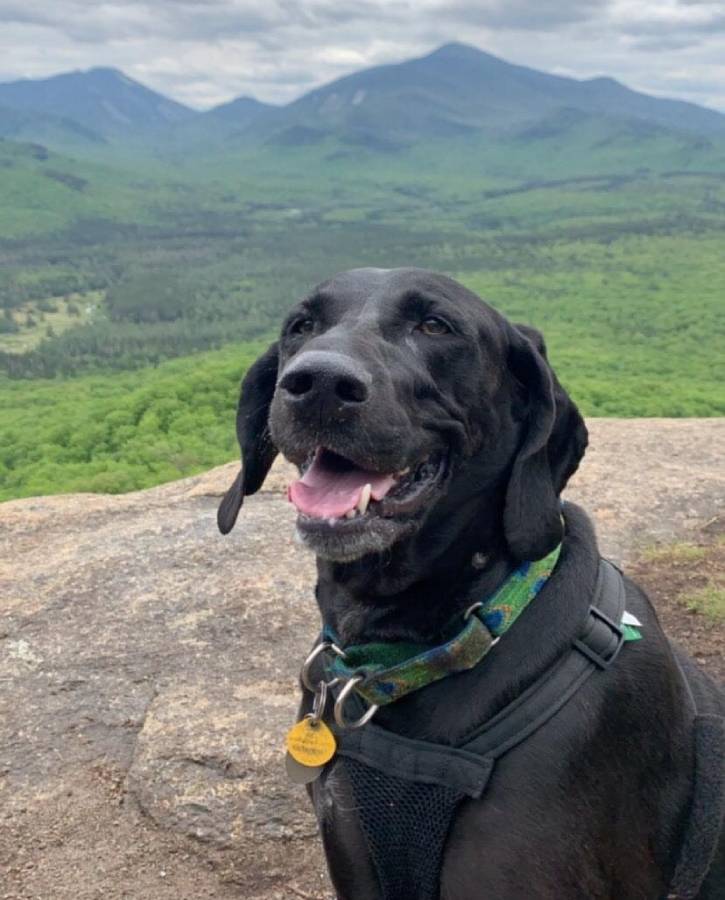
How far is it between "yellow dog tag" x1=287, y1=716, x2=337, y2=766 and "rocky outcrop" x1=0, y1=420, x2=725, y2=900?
1301 mm

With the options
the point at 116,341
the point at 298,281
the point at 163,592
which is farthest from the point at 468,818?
the point at 298,281

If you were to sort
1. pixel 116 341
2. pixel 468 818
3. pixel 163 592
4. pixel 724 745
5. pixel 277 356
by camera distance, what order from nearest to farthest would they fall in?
pixel 468 818 < pixel 724 745 < pixel 277 356 < pixel 163 592 < pixel 116 341

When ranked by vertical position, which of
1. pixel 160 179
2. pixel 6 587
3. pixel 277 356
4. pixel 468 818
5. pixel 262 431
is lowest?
pixel 160 179

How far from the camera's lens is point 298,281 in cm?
9106

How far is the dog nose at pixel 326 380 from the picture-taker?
2.39 metres

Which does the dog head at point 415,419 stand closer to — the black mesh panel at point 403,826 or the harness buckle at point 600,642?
the harness buckle at point 600,642

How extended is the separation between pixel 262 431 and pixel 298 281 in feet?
293

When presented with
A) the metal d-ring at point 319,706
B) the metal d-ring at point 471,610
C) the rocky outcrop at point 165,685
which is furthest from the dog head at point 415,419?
the rocky outcrop at point 165,685

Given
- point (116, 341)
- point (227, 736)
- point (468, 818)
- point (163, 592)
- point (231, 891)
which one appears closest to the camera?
point (468, 818)

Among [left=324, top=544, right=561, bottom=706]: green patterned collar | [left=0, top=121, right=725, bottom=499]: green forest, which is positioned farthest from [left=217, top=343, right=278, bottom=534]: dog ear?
[left=0, top=121, right=725, bottom=499]: green forest

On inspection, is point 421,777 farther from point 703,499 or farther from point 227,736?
point 703,499

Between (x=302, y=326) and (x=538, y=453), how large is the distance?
839 millimetres

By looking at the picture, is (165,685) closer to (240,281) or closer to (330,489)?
(330,489)

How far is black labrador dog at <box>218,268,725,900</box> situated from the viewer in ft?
7.93
